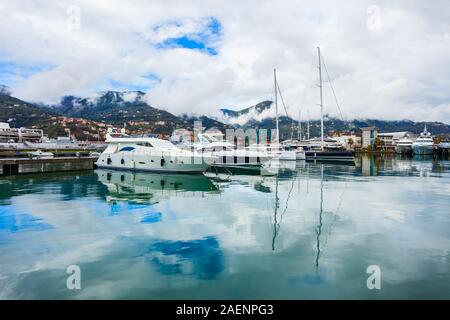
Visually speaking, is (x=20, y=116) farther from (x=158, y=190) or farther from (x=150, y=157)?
(x=158, y=190)

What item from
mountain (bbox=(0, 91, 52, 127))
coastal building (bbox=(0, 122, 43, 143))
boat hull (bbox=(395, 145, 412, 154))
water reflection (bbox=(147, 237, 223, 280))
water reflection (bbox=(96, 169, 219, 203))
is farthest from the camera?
mountain (bbox=(0, 91, 52, 127))

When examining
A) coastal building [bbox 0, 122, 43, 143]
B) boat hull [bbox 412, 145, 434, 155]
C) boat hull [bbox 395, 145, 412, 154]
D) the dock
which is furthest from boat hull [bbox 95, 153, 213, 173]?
coastal building [bbox 0, 122, 43, 143]

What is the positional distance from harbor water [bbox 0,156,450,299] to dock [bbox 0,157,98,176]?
19.2 metres

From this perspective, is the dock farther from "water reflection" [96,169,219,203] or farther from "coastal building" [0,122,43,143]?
"coastal building" [0,122,43,143]

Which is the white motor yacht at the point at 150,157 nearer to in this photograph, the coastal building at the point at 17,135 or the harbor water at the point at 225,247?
the harbor water at the point at 225,247

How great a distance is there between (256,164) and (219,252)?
29136mm

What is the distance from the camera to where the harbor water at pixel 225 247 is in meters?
6.79

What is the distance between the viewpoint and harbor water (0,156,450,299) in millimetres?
6789

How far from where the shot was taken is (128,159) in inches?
1377

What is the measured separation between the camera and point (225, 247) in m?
9.55

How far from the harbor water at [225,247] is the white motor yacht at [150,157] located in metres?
11.7

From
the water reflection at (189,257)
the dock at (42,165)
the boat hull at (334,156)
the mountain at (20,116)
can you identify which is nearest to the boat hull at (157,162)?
the dock at (42,165)

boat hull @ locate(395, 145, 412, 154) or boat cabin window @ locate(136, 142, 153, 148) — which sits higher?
boat hull @ locate(395, 145, 412, 154)
